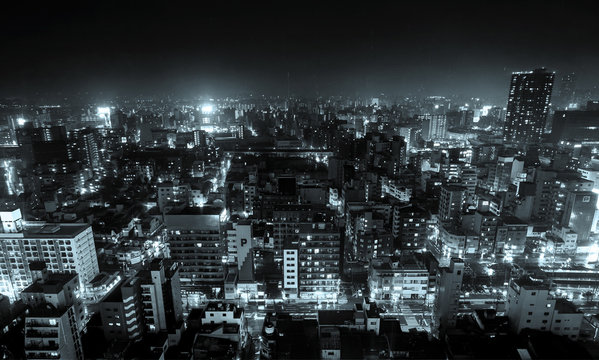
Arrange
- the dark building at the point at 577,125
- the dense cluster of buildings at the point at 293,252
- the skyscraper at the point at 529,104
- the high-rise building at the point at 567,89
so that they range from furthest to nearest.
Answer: the high-rise building at the point at 567,89 < the skyscraper at the point at 529,104 < the dark building at the point at 577,125 < the dense cluster of buildings at the point at 293,252

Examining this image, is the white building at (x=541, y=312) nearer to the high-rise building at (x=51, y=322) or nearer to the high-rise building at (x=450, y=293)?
the high-rise building at (x=450, y=293)

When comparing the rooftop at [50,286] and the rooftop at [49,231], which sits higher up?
the rooftop at [50,286]

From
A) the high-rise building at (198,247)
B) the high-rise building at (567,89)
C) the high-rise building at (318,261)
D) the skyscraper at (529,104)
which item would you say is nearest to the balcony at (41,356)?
the high-rise building at (198,247)

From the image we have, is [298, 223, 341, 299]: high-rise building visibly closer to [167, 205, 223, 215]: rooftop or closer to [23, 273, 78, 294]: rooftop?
[167, 205, 223, 215]: rooftop

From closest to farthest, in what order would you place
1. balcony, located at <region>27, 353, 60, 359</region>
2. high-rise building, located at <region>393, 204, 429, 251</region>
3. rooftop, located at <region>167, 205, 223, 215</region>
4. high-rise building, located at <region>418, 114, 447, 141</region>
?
balcony, located at <region>27, 353, 60, 359</region> → rooftop, located at <region>167, 205, 223, 215</region> → high-rise building, located at <region>393, 204, 429, 251</region> → high-rise building, located at <region>418, 114, 447, 141</region>

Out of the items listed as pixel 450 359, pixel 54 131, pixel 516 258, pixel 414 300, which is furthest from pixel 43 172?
pixel 516 258

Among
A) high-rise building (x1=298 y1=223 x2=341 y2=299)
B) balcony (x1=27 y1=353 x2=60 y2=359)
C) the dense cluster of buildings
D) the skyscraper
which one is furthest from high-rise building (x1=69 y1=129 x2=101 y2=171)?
the skyscraper

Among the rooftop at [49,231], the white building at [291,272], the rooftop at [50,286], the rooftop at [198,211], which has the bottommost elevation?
the white building at [291,272]
